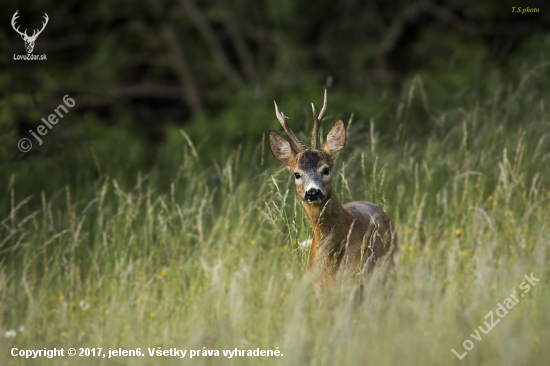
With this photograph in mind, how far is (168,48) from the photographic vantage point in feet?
54.6

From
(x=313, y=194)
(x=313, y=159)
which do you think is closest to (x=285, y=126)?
(x=313, y=159)

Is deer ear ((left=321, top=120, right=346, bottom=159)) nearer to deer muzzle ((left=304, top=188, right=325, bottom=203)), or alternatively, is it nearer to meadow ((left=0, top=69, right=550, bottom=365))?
meadow ((left=0, top=69, right=550, bottom=365))

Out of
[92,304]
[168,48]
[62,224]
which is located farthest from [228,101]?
[92,304]

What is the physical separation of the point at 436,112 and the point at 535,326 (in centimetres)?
455

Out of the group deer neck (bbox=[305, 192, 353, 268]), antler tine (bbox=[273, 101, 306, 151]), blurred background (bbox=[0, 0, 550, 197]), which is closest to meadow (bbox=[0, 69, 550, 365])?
deer neck (bbox=[305, 192, 353, 268])

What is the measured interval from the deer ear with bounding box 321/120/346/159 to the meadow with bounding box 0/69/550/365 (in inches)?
7.7

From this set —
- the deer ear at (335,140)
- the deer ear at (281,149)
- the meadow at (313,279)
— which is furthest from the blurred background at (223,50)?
the deer ear at (335,140)

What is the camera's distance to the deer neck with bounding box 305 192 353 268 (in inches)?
190

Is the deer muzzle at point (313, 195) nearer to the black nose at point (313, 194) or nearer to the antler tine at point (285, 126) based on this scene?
the black nose at point (313, 194)

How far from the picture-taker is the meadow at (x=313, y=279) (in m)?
3.64

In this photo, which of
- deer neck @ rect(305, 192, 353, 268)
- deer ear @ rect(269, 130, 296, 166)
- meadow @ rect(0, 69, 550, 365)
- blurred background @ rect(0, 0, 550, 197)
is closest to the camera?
meadow @ rect(0, 69, 550, 365)

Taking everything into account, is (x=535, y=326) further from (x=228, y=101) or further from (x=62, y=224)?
(x=228, y=101)

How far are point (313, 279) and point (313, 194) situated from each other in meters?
0.75

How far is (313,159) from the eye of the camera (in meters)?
4.87
